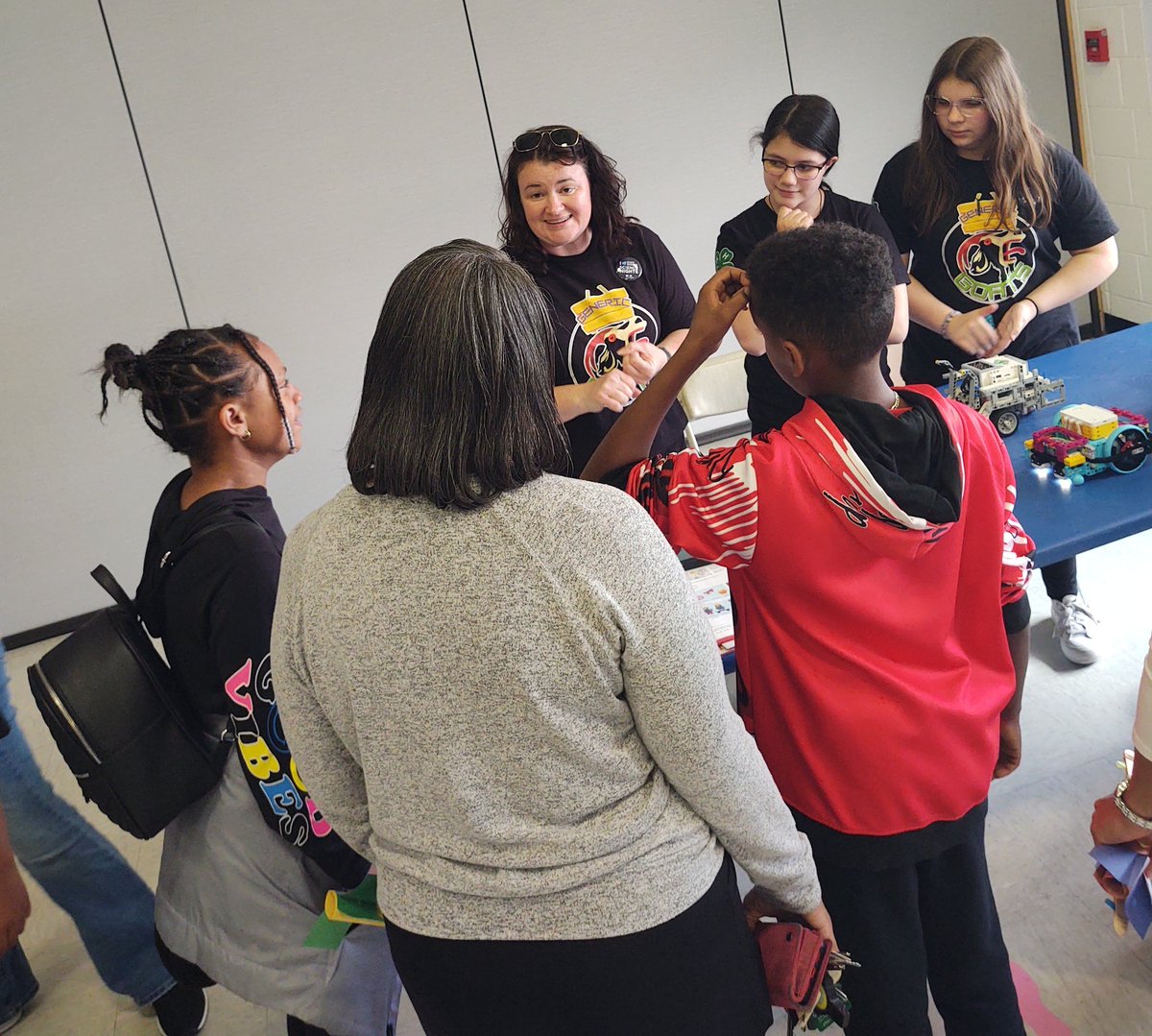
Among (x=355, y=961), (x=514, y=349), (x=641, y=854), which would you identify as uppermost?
(x=514, y=349)

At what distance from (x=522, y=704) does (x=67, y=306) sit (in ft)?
12.5

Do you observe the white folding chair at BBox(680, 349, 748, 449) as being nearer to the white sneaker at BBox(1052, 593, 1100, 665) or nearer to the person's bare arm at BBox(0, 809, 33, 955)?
the white sneaker at BBox(1052, 593, 1100, 665)

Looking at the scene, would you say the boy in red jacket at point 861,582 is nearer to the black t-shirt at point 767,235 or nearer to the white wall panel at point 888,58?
the black t-shirt at point 767,235

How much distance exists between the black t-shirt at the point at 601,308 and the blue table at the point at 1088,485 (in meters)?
0.75

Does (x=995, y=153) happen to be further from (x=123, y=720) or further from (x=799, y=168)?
(x=123, y=720)

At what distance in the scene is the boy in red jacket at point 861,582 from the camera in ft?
4.08

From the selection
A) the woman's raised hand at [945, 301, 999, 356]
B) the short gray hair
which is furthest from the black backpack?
the woman's raised hand at [945, 301, 999, 356]

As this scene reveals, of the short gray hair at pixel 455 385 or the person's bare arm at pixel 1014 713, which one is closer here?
the short gray hair at pixel 455 385

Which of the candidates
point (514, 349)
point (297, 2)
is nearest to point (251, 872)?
point (514, 349)

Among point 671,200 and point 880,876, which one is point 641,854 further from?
point 671,200

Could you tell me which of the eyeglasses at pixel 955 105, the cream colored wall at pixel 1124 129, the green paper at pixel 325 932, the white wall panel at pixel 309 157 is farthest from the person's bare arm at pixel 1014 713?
the cream colored wall at pixel 1124 129

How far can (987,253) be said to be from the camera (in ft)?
8.50

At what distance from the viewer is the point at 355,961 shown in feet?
5.58

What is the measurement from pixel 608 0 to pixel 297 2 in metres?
1.24
